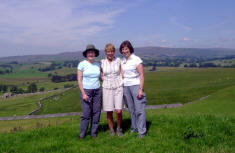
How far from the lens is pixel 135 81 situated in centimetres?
617

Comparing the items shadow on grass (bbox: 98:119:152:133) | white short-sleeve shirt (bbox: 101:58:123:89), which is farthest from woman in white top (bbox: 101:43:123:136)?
shadow on grass (bbox: 98:119:152:133)

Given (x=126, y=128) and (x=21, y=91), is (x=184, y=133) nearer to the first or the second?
(x=126, y=128)

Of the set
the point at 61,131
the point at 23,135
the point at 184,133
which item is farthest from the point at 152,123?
the point at 23,135

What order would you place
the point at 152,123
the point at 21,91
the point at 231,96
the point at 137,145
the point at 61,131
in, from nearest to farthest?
the point at 137,145, the point at 61,131, the point at 152,123, the point at 231,96, the point at 21,91

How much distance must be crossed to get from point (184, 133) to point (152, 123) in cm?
142

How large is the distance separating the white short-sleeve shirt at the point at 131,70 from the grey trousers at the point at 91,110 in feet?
3.02

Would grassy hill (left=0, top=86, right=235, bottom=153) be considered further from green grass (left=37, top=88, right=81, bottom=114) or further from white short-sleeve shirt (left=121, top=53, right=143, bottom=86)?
green grass (left=37, top=88, right=81, bottom=114)

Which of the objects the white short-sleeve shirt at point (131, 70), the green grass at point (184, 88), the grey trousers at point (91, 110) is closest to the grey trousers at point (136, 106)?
the white short-sleeve shirt at point (131, 70)

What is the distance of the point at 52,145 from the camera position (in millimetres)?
5391

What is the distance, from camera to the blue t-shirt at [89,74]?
6.12 meters

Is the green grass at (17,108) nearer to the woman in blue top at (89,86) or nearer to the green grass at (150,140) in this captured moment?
the green grass at (150,140)

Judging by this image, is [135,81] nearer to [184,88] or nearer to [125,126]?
[125,126]

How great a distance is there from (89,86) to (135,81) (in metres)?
1.35

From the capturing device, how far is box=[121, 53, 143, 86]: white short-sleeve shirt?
6.08 m
